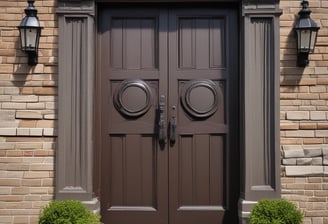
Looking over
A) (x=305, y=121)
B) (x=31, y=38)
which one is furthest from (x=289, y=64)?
(x=31, y=38)

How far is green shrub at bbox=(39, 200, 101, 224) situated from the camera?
393 cm

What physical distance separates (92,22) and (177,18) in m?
0.84

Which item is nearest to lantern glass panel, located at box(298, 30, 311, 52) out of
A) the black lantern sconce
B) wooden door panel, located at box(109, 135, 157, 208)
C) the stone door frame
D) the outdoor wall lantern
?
the outdoor wall lantern

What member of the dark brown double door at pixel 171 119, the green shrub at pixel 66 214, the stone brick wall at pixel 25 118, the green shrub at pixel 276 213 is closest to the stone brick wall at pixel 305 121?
the green shrub at pixel 276 213

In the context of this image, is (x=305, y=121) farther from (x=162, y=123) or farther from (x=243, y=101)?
(x=162, y=123)

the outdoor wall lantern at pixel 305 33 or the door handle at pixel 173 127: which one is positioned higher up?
the outdoor wall lantern at pixel 305 33

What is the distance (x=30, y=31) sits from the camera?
428cm

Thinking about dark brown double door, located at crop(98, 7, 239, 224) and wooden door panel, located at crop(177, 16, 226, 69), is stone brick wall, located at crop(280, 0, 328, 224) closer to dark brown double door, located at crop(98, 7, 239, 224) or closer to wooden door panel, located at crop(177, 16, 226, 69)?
dark brown double door, located at crop(98, 7, 239, 224)

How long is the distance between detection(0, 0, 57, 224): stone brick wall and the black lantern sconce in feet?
0.30

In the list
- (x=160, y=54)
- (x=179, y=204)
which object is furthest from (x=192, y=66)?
(x=179, y=204)

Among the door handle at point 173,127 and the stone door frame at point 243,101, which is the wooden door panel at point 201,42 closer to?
the stone door frame at point 243,101

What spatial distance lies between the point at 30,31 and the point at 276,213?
Result: 9.13 feet

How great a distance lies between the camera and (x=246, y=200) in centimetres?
428

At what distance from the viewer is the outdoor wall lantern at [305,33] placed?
4.25m
